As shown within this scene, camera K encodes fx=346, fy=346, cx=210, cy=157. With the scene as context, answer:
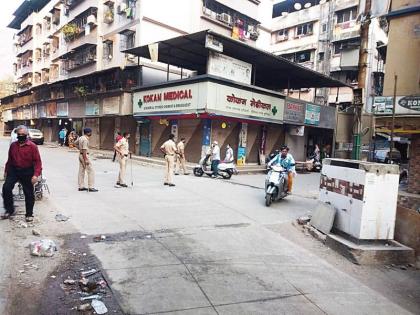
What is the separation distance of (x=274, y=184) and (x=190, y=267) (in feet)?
16.4

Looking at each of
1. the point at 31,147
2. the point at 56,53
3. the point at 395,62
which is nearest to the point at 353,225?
the point at 31,147

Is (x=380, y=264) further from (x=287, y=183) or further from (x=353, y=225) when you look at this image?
(x=287, y=183)

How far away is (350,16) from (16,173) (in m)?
35.5

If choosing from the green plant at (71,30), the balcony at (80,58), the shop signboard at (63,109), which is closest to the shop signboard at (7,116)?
the balcony at (80,58)

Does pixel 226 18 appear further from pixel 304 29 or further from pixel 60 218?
pixel 60 218

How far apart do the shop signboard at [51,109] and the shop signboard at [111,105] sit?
12.2 metres

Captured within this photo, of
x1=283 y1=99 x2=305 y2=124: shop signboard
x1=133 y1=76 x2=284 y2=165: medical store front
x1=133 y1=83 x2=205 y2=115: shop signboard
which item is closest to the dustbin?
x1=133 y1=76 x2=284 y2=165: medical store front

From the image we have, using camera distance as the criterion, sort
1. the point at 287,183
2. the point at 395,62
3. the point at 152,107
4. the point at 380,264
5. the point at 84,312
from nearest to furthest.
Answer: the point at 84,312 < the point at 380,264 < the point at 287,183 < the point at 395,62 < the point at 152,107

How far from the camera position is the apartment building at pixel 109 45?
25.6m

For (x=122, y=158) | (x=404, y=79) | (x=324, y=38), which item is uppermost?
(x=324, y=38)

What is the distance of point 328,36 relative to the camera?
1403 inches

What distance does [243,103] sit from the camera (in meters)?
19.4

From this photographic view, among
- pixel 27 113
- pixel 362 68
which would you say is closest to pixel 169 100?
pixel 362 68

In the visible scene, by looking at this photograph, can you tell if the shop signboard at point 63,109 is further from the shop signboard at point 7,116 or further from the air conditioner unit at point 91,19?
the shop signboard at point 7,116
